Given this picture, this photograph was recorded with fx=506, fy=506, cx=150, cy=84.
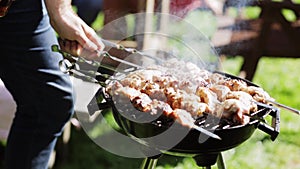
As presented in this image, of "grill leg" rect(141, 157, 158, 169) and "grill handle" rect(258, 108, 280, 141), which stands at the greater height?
"grill handle" rect(258, 108, 280, 141)

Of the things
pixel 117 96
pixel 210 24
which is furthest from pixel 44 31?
pixel 210 24

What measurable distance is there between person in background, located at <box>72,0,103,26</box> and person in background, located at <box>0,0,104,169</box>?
145 cm

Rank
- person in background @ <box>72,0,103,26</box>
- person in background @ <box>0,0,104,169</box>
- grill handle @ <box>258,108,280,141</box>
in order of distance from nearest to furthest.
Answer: grill handle @ <box>258,108,280,141</box> → person in background @ <box>0,0,104,169</box> → person in background @ <box>72,0,103,26</box>

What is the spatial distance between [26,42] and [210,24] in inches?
90.2

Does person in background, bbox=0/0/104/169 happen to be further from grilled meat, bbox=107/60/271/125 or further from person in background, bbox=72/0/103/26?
person in background, bbox=72/0/103/26

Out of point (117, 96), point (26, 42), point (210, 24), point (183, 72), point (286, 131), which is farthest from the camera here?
point (210, 24)

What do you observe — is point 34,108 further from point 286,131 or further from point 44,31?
point 286,131

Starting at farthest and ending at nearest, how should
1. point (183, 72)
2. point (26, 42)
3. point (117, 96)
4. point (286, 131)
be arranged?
point (286, 131)
point (26, 42)
point (183, 72)
point (117, 96)

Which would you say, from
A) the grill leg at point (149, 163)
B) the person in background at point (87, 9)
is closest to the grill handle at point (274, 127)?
the grill leg at point (149, 163)

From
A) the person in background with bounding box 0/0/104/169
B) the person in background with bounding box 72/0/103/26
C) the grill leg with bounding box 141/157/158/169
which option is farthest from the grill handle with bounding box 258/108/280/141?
the person in background with bounding box 72/0/103/26

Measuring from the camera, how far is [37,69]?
1887 mm

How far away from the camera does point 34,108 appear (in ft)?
6.42

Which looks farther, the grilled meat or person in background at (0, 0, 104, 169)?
person in background at (0, 0, 104, 169)

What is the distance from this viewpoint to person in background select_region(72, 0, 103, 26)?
340 centimetres
